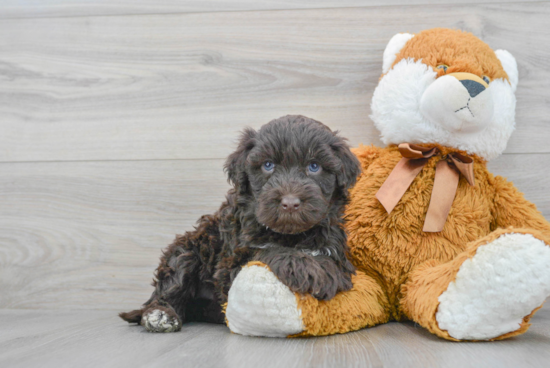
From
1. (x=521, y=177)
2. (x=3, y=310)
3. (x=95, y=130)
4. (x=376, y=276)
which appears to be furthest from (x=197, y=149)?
(x=521, y=177)

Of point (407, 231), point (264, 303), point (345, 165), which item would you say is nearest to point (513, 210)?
point (407, 231)

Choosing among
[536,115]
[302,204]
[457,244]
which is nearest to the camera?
[302,204]

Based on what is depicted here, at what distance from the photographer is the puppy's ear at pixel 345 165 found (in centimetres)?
125

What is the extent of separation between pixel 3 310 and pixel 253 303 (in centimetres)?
132

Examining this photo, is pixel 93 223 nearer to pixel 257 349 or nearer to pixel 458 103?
pixel 257 349

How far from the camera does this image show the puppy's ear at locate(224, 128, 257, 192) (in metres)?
1.28

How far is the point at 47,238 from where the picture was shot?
1.95 metres

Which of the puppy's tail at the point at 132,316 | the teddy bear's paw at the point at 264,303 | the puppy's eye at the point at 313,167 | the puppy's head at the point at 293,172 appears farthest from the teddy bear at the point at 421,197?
the puppy's tail at the point at 132,316

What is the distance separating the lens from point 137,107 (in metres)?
1.95

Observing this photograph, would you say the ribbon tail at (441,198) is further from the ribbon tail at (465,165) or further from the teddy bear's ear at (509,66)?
the teddy bear's ear at (509,66)

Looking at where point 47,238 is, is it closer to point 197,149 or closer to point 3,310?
point 3,310

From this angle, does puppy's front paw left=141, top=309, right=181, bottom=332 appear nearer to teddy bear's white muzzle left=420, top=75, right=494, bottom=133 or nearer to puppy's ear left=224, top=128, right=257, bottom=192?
puppy's ear left=224, top=128, right=257, bottom=192

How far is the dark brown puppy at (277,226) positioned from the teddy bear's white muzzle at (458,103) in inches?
13.1

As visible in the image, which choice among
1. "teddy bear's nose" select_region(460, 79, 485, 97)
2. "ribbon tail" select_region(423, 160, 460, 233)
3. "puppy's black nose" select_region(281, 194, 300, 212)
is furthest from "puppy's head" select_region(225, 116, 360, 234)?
"teddy bear's nose" select_region(460, 79, 485, 97)
